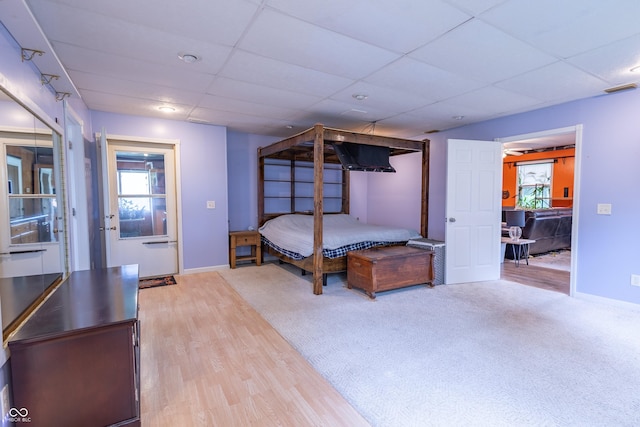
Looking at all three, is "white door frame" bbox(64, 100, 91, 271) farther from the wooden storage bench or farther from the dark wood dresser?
the wooden storage bench

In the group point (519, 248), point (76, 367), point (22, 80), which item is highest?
point (22, 80)

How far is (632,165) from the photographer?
3.26 m

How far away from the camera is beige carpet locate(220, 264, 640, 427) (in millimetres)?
1747

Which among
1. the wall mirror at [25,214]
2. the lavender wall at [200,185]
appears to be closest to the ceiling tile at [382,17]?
the wall mirror at [25,214]

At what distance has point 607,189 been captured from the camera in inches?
135

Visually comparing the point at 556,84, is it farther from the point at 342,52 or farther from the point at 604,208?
the point at 342,52

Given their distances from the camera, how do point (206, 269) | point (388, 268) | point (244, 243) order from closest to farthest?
point (388, 268)
point (206, 269)
point (244, 243)

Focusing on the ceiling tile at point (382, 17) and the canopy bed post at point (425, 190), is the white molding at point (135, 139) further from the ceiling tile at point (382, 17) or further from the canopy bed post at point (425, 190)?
the canopy bed post at point (425, 190)

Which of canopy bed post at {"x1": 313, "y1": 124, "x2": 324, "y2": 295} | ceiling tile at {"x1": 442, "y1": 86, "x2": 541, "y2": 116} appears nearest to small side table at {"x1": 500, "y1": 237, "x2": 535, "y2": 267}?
ceiling tile at {"x1": 442, "y1": 86, "x2": 541, "y2": 116}

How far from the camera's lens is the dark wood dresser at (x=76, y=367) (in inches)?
51.5

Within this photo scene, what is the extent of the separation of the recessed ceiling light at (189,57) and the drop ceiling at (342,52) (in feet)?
0.12

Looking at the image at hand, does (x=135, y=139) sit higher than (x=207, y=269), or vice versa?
(x=135, y=139)

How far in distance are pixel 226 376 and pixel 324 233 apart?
250 centimetres

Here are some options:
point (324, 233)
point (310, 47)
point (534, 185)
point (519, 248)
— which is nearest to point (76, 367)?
point (310, 47)
